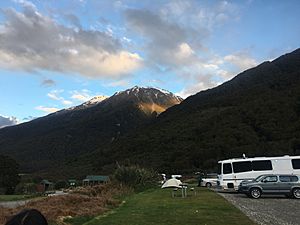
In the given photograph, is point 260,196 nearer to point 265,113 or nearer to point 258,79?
point 265,113

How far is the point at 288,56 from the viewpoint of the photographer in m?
135

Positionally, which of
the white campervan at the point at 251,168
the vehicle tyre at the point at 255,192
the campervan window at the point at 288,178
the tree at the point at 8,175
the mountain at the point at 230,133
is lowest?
the vehicle tyre at the point at 255,192

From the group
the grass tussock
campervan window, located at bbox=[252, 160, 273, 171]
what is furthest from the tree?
the grass tussock

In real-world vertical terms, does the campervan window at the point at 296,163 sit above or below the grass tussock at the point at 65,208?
above

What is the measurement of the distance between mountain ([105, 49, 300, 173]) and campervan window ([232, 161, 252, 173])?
98.2ft

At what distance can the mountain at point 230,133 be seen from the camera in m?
71.6

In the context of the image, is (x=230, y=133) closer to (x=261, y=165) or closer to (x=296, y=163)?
(x=261, y=165)

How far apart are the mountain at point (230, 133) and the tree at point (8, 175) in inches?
723

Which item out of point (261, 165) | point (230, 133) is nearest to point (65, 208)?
point (261, 165)

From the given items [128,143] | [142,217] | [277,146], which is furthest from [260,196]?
[128,143]

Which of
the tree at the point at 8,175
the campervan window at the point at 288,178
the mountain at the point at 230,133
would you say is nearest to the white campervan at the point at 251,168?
the campervan window at the point at 288,178

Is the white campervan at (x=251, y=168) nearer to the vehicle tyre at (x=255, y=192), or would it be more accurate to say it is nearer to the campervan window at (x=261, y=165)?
the campervan window at (x=261, y=165)

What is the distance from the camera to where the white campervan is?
29.7 m

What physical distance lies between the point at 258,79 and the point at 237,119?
44855 mm
